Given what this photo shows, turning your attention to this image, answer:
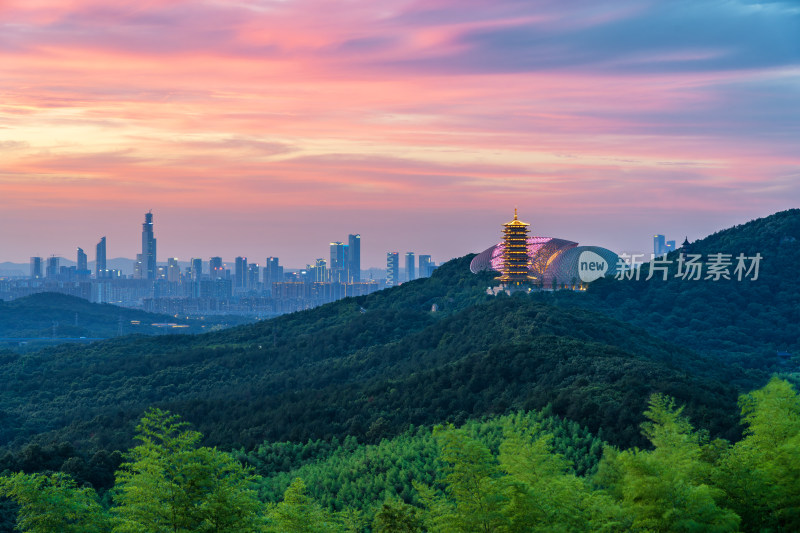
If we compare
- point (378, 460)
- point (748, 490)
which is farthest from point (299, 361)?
point (748, 490)

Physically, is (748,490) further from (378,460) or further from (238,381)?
(238,381)

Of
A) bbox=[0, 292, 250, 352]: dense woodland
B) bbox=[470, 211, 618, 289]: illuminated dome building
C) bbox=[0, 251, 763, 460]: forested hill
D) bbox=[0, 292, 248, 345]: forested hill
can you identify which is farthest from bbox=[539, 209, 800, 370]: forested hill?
bbox=[0, 292, 248, 345]: forested hill

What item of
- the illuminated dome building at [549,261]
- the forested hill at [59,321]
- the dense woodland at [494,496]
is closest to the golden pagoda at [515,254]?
the illuminated dome building at [549,261]

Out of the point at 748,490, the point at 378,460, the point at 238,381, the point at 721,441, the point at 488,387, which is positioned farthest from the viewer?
the point at 238,381

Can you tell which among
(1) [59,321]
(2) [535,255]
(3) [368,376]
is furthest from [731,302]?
(1) [59,321]

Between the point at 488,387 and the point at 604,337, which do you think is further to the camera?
the point at 604,337

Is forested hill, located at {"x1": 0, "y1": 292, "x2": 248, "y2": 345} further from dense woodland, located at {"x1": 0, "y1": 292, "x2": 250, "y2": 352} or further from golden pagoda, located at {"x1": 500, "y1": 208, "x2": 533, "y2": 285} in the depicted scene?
golden pagoda, located at {"x1": 500, "y1": 208, "x2": 533, "y2": 285}
